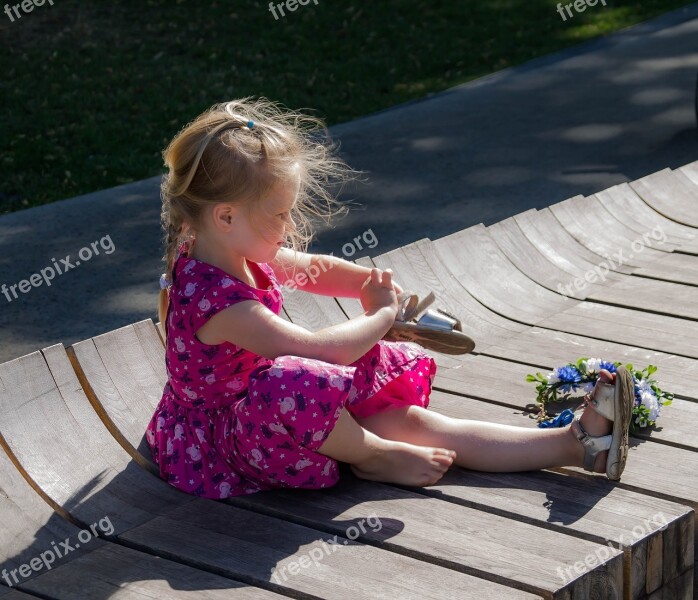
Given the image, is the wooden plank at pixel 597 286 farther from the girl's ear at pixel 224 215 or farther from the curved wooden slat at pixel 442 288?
the girl's ear at pixel 224 215

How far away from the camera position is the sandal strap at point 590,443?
286 centimetres

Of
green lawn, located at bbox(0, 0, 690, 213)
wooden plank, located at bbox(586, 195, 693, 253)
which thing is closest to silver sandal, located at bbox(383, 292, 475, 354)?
wooden plank, located at bbox(586, 195, 693, 253)

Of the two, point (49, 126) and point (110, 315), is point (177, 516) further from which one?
point (49, 126)

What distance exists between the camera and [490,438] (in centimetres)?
300

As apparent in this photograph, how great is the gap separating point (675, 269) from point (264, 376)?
2227mm

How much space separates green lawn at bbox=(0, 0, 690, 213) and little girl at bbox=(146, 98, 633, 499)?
4.58 metres

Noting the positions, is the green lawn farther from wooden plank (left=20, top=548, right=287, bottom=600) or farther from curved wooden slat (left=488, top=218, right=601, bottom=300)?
wooden plank (left=20, top=548, right=287, bottom=600)

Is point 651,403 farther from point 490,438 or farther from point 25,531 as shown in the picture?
point 25,531

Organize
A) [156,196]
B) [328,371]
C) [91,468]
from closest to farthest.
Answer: [328,371] < [91,468] < [156,196]

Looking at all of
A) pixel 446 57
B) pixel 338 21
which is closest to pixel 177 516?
pixel 446 57

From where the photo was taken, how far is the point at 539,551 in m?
2.57

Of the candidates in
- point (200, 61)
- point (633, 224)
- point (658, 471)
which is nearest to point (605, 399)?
point (658, 471)

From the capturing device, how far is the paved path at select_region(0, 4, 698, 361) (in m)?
5.88

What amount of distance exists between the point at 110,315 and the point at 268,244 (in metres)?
2.82
